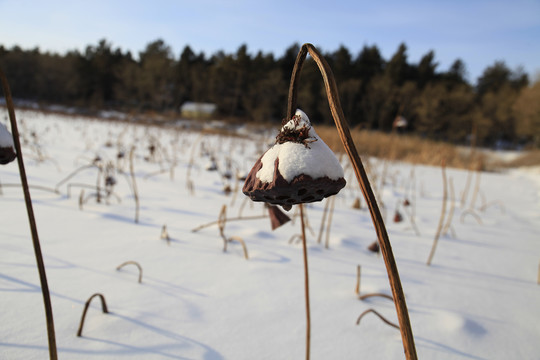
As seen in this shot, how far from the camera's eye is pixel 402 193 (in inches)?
133

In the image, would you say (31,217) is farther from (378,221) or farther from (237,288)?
(237,288)

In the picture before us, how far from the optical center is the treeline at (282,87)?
2141cm

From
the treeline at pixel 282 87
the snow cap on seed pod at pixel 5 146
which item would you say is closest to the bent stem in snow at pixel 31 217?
the snow cap on seed pod at pixel 5 146

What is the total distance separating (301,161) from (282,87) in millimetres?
23623

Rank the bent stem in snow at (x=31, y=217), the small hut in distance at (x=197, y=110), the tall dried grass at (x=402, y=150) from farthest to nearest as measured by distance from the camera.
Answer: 1. the small hut in distance at (x=197, y=110)
2. the tall dried grass at (x=402, y=150)
3. the bent stem in snow at (x=31, y=217)

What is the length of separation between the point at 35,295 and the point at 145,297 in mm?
288

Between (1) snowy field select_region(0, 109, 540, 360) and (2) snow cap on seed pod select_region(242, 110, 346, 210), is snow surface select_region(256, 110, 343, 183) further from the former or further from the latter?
(1) snowy field select_region(0, 109, 540, 360)

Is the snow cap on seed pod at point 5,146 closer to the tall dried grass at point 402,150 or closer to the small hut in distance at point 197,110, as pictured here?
the tall dried grass at point 402,150

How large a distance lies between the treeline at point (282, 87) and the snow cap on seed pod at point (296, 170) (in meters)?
20.6

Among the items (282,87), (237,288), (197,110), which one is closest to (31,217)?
(237,288)

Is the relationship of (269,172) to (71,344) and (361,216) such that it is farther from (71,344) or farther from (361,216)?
(361,216)

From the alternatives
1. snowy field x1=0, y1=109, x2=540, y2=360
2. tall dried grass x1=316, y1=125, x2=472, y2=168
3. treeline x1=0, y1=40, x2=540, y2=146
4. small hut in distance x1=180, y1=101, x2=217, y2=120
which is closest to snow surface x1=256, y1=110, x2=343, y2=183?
snowy field x1=0, y1=109, x2=540, y2=360

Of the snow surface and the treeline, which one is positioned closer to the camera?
the snow surface

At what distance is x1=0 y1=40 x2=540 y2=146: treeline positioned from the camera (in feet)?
70.2
